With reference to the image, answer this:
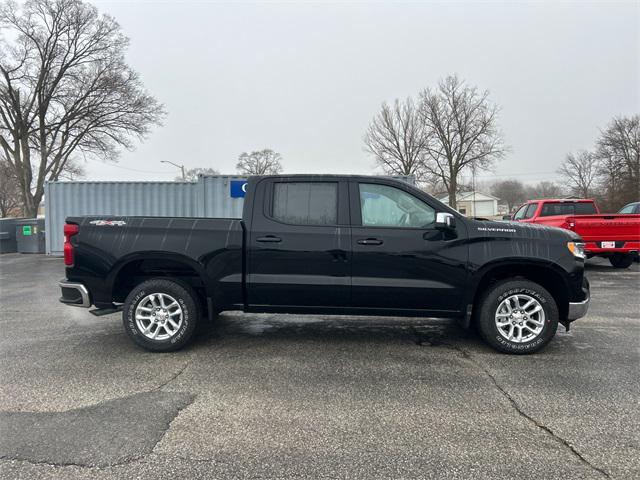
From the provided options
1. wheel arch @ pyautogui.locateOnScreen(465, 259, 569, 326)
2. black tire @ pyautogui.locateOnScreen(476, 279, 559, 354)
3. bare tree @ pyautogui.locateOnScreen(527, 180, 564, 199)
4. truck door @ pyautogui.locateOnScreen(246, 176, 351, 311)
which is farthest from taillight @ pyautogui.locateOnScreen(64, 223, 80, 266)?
bare tree @ pyautogui.locateOnScreen(527, 180, 564, 199)

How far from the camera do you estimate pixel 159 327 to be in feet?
15.0

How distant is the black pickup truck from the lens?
14.5ft

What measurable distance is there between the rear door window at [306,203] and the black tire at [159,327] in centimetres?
133

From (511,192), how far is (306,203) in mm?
97826

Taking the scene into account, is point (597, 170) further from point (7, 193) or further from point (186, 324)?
point (7, 193)

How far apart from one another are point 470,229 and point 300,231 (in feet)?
5.89

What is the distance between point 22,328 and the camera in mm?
5754

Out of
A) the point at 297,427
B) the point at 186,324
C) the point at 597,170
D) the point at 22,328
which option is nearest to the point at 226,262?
the point at 186,324

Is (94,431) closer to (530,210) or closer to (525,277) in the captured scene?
(525,277)

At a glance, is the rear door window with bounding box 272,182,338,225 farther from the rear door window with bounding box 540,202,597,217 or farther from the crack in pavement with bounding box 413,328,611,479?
the rear door window with bounding box 540,202,597,217

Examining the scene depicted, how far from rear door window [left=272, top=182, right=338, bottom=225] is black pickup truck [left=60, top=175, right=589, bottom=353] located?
11 mm

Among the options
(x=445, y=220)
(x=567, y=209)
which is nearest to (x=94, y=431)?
(x=445, y=220)

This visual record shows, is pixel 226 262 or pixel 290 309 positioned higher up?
pixel 226 262

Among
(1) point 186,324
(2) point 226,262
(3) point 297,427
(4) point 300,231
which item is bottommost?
(3) point 297,427
